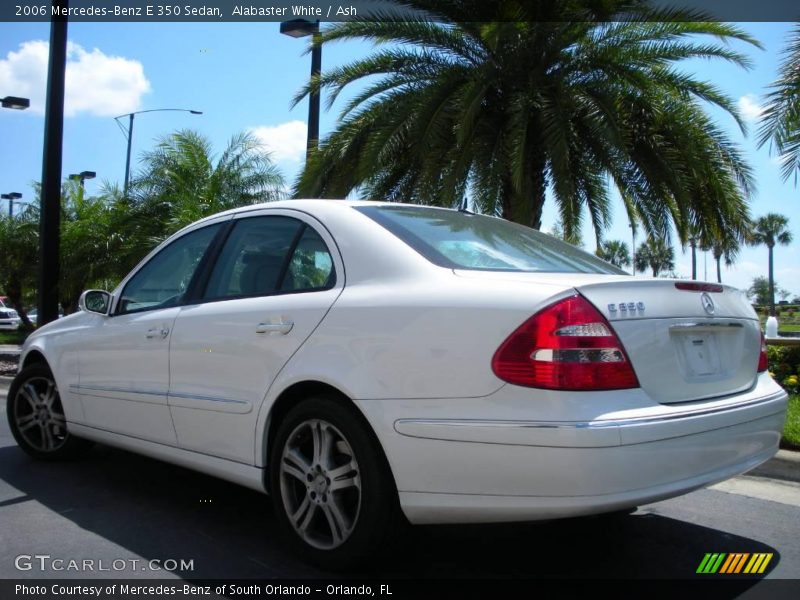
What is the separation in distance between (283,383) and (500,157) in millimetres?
6915

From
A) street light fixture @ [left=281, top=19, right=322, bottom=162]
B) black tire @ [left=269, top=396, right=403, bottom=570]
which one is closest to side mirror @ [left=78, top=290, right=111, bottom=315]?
black tire @ [left=269, top=396, right=403, bottom=570]

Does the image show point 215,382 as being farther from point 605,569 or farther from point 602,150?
point 602,150

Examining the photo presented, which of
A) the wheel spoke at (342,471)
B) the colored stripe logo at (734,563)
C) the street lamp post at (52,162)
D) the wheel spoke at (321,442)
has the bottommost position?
the colored stripe logo at (734,563)

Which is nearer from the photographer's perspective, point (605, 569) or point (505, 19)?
point (605, 569)

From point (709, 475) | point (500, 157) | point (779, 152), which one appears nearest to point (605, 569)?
point (709, 475)

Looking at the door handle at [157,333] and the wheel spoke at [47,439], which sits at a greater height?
the door handle at [157,333]

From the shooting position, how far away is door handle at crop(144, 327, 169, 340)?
4.07 meters

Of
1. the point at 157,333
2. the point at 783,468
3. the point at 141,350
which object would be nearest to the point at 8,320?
the point at 141,350

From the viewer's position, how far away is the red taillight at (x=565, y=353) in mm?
2666

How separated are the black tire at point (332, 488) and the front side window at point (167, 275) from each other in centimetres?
132

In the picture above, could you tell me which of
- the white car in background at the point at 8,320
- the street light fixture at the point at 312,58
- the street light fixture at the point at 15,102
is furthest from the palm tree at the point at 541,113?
the white car in background at the point at 8,320

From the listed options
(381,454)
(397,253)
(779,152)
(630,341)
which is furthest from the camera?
(779,152)

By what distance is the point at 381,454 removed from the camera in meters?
2.99

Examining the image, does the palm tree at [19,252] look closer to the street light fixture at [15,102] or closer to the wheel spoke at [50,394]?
the street light fixture at [15,102]
